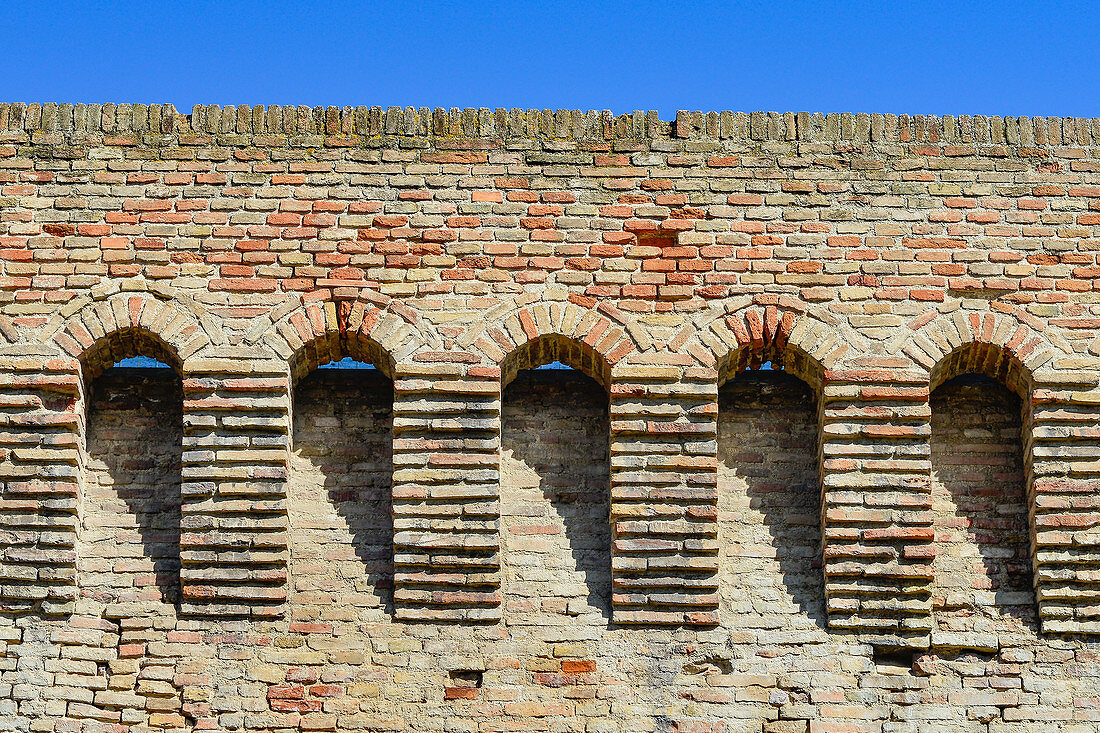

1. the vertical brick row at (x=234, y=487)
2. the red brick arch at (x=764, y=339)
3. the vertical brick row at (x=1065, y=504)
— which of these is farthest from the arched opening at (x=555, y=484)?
the vertical brick row at (x=1065, y=504)

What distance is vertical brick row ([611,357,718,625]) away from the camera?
9438mm

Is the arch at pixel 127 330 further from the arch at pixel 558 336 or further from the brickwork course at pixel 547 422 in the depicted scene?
the arch at pixel 558 336

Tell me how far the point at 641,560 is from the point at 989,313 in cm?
260

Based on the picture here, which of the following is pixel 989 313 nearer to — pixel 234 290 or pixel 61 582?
pixel 234 290

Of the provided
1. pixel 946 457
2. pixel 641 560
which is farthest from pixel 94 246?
pixel 946 457

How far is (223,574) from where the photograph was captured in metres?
9.46

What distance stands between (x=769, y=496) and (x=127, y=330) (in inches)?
156

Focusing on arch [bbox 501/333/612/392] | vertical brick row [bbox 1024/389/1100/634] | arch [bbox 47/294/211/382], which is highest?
arch [bbox 47/294/211/382]

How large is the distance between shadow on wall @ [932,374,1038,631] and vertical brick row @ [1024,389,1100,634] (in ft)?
0.43

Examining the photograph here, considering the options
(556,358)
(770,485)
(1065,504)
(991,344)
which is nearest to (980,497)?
(1065,504)

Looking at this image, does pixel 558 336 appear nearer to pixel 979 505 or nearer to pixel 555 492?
pixel 555 492

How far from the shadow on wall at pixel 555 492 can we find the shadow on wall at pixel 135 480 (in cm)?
197

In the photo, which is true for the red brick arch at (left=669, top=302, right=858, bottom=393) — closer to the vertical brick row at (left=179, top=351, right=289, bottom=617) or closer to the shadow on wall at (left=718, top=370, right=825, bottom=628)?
the shadow on wall at (left=718, top=370, right=825, bottom=628)

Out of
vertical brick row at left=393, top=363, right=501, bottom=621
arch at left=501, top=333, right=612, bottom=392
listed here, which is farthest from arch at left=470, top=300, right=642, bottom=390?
vertical brick row at left=393, top=363, right=501, bottom=621
